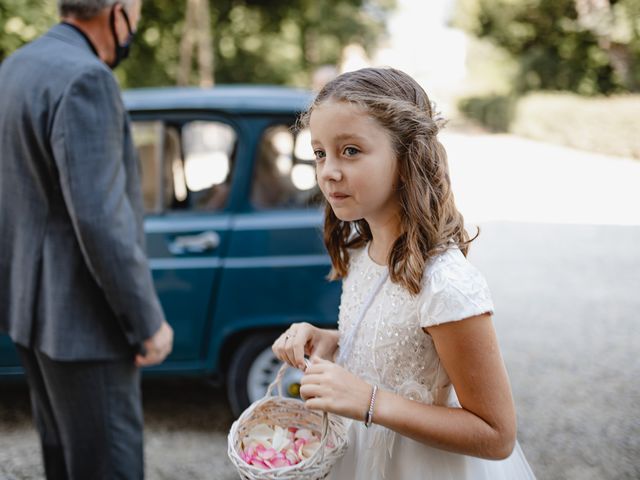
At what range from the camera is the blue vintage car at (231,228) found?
351 centimetres

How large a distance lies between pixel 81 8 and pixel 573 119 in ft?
68.5

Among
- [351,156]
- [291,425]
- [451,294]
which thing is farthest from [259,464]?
[351,156]

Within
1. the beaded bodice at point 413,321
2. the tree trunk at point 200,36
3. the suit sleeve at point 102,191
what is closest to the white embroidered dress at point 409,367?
the beaded bodice at point 413,321

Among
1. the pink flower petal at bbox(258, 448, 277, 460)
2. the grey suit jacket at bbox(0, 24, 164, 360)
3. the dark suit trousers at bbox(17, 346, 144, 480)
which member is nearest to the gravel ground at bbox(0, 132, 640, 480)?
the dark suit trousers at bbox(17, 346, 144, 480)

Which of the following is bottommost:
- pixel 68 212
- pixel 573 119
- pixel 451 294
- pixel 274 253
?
pixel 573 119

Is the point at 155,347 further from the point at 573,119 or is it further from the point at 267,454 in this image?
the point at 573,119

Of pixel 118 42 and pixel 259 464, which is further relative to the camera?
pixel 118 42

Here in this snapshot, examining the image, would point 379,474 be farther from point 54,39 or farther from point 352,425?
point 54,39

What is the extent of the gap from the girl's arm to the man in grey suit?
0.98m

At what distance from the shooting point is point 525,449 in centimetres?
371

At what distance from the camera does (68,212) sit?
2.09 metres

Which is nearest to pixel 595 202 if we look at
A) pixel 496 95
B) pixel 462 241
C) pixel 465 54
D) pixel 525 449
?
pixel 525 449

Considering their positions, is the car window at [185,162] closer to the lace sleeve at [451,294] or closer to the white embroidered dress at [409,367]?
the white embroidered dress at [409,367]

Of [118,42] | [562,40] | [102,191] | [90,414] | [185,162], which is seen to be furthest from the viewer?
[562,40]
